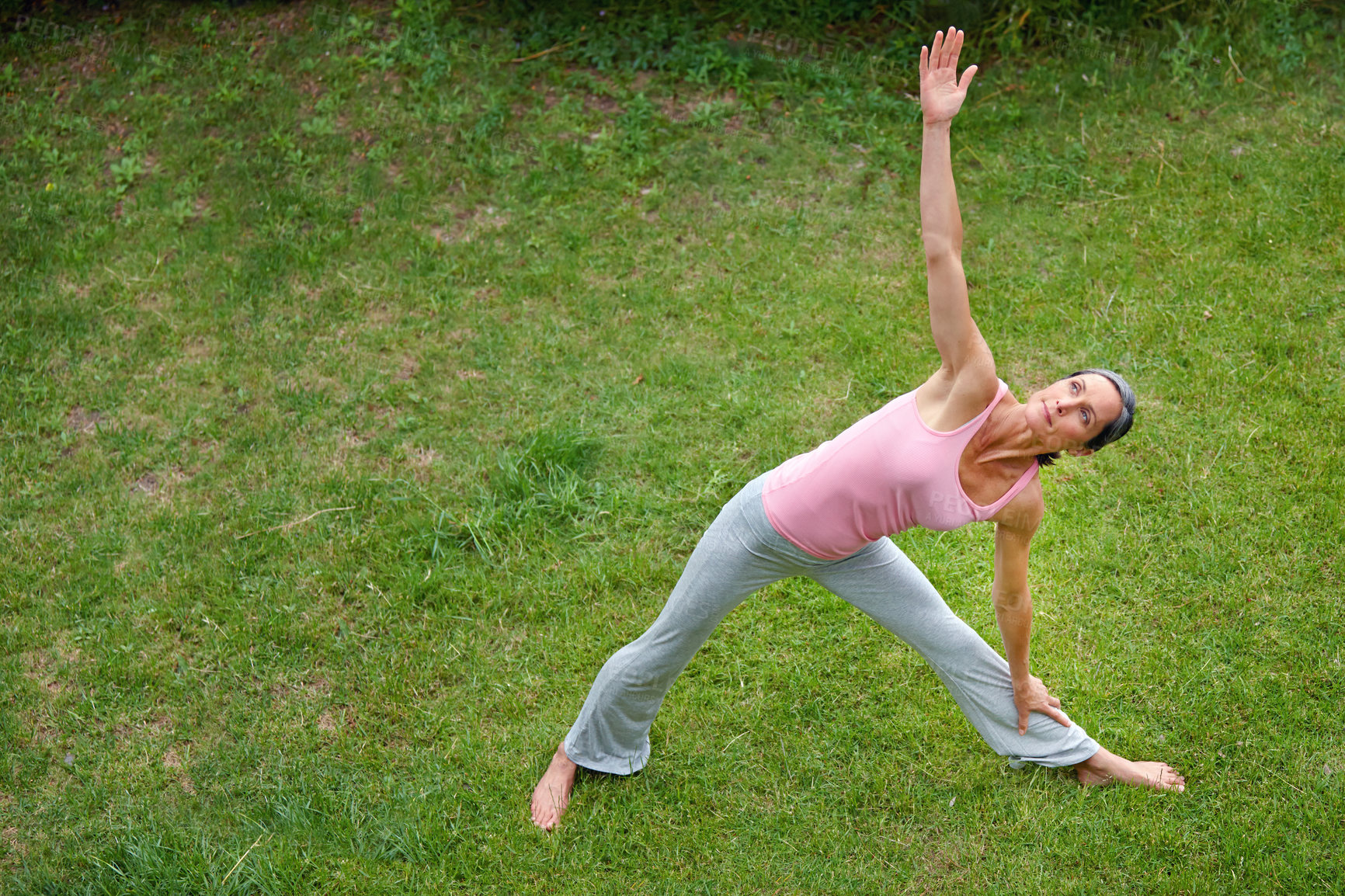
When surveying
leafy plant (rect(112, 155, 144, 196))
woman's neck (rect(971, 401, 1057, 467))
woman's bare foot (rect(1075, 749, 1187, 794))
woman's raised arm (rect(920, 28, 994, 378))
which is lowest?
woman's bare foot (rect(1075, 749, 1187, 794))

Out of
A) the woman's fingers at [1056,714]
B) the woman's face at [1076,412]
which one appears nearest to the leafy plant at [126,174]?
the woman's face at [1076,412]

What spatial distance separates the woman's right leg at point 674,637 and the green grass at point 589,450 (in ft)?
0.73

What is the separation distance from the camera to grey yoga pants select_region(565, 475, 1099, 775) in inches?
133

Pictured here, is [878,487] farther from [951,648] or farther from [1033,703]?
[1033,703]

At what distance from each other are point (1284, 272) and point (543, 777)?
453 cm

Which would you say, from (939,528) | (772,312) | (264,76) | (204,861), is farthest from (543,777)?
(264,76)

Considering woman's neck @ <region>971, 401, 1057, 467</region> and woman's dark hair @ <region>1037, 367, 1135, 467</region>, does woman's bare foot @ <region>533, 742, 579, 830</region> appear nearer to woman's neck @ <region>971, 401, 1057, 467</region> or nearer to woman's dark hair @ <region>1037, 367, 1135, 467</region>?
woman's neck @ <region>971, 401, 1057, 467</region>

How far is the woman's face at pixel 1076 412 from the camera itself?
3.03m

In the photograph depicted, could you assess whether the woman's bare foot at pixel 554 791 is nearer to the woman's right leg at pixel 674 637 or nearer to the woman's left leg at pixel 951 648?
the woman's right leg at pixel 674 637

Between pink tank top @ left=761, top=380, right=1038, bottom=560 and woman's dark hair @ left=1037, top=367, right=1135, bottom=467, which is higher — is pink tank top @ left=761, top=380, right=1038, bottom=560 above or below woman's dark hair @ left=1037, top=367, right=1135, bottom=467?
below

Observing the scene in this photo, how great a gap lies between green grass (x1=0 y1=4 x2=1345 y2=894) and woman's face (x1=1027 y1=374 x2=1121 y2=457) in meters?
1.45

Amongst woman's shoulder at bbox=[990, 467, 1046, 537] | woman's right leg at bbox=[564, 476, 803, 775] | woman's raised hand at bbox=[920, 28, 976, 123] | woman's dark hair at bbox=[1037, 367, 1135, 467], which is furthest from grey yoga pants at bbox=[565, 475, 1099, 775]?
woman's raised hand at bbox=[920, 28, 976, 123]

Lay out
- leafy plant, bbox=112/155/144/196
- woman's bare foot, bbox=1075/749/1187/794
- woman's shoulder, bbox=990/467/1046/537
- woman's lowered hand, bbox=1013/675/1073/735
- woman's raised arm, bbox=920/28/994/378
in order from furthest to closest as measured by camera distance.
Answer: leafy plant, bbox=112/155/144/196 → woman's bare foot, bbox=1075/749/1187/794 → woman's lowered hand, bbox=1013/675/1073/735 → woman's shoulder, bbox=990/467/1046/537 → woman's raised arm, bbox=920/28/994/378

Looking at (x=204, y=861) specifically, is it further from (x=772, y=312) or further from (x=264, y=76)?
(x=264, y=76)
